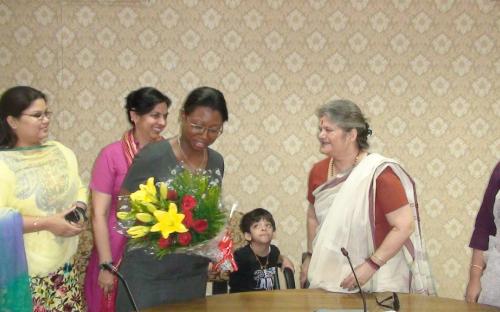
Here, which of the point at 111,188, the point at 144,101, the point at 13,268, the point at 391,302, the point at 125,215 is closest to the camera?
the point at 125,215

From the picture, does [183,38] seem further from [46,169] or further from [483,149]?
[483,149]

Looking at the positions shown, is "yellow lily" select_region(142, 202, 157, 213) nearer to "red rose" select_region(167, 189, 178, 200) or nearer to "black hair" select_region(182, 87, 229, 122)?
"red rose" select_region(167, 189, 178, 200)

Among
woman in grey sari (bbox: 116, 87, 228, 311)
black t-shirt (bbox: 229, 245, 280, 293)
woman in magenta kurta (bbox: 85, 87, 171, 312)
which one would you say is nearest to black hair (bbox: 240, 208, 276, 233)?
black t-shirt (bbox: 229, 245, 280, 293)

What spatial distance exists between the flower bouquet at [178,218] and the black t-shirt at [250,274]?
1.29 meters

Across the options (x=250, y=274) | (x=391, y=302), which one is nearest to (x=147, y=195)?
(x=391, y=302)

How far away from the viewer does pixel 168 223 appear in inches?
78.2

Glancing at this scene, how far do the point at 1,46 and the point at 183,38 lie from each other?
1.19m

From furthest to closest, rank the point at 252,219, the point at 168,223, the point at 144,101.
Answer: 1. the point at 252,219
2. the point at 144,101
3. the point at 168,223

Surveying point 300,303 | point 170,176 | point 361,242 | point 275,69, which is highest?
point 275,69

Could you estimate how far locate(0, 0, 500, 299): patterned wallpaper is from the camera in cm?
427

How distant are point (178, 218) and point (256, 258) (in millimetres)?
1579

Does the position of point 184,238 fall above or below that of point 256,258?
above

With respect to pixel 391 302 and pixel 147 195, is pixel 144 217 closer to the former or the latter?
pixel 147 195

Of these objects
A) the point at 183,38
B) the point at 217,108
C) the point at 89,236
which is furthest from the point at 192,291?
the point at 183,38
